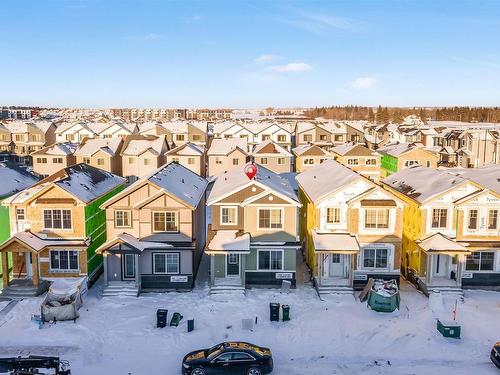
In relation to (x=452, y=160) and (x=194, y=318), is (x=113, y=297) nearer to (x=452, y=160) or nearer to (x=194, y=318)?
(x=194, y=318)

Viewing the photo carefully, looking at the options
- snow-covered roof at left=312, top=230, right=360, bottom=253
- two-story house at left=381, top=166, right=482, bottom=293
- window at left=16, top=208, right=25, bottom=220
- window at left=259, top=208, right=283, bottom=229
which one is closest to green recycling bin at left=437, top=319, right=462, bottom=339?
two-story house at left=381, top=166, right=482, bottom=293

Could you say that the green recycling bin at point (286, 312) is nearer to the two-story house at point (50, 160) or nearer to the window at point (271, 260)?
the window at point (271, 260)

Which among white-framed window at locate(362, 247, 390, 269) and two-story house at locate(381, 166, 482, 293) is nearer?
two-story house at locate(381, 166, 482, 293)

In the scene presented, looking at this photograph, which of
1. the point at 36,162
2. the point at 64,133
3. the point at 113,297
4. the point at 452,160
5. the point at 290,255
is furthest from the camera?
the point at 64,133

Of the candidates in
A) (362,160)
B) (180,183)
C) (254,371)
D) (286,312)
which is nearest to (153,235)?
(180,183)

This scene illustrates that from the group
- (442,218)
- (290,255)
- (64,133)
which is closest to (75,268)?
(290,255)

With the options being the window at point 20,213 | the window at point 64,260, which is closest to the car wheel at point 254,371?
the window at point 64,260

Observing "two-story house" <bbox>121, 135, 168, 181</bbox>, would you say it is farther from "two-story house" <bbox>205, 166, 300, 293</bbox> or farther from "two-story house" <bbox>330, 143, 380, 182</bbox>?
"two-story house" <bbox>205, 166, 300, 293</bbox>
